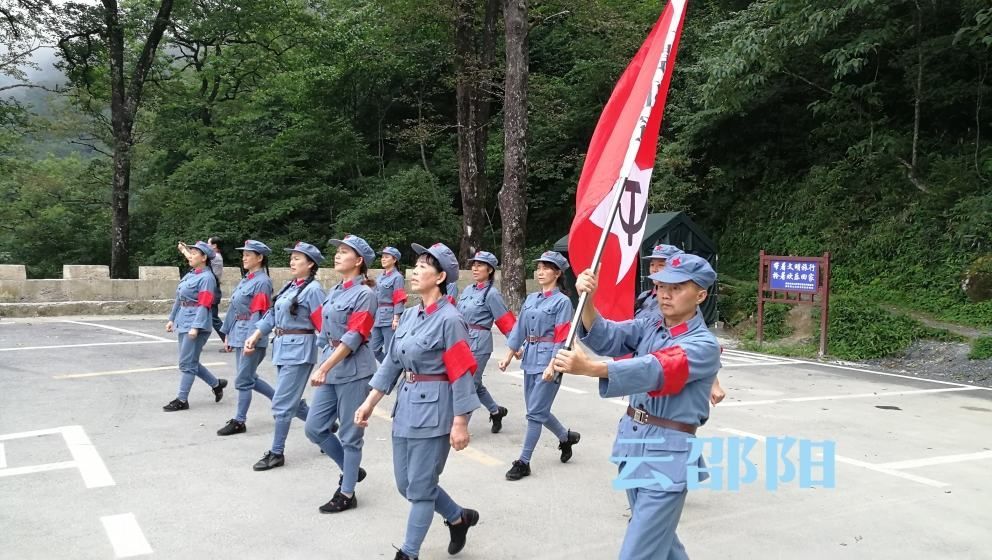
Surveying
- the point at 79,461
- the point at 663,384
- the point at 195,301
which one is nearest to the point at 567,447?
the point at 663,384

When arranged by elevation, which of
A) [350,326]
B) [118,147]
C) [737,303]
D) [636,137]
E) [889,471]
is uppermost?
Answer: [118,147]

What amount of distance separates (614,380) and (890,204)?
1952 cm

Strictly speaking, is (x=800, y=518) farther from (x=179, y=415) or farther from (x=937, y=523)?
(x=179, y=415)

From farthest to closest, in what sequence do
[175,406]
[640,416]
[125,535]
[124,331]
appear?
[124,331]
[175,406]
[125,535]
[640,416]

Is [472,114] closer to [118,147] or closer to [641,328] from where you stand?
[118,147]

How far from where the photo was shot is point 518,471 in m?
6.29

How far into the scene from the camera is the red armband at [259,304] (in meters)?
7.67

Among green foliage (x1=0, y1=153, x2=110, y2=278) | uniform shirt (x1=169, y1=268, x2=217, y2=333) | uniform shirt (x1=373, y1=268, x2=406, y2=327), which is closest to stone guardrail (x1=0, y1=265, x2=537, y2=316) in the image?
uniform shirt (x1=373, y1=268, x2=406, y2=327)

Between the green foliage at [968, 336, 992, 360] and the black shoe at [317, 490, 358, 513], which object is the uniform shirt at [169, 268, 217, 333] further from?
the green foliage at [968, 336, 992, 360]

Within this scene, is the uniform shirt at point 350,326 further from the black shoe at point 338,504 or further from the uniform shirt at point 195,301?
the uniform shirt at point 195,301

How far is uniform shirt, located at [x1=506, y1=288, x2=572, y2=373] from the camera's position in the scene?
6.71m

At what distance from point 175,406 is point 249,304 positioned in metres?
1.84

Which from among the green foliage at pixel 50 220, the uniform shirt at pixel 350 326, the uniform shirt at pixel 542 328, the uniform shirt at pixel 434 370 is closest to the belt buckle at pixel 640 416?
the uniform shirt at pixel 434 370

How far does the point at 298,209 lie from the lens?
26.7 metres
